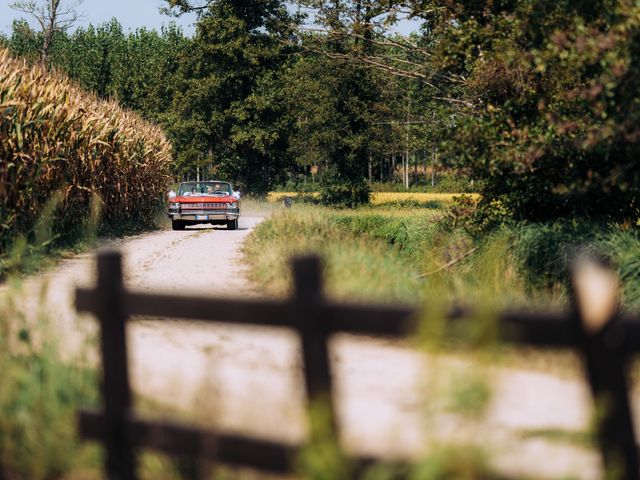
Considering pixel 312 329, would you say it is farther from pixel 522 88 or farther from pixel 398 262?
pixel 522 88

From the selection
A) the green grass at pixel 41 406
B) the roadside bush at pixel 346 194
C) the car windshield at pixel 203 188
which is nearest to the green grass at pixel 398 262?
the green grass at pixel 41 406

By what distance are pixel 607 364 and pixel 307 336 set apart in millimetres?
1151

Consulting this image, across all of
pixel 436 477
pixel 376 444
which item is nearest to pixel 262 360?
pixel 376 444

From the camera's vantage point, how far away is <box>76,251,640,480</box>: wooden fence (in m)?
3.07

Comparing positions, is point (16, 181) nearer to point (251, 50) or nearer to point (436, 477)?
point (436, 477)

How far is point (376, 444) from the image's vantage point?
15.2ft

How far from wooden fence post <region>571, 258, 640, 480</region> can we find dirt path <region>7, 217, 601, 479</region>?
0.28 metres

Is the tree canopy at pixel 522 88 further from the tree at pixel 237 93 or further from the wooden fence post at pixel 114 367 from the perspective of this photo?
the tree at pixel 237 93

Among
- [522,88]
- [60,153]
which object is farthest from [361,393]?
[60,153]

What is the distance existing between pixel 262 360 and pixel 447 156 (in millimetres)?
8267

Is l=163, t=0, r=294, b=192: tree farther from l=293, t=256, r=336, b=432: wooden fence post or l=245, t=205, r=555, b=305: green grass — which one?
l=293, t=256, r=336, b=432: wooden fence post

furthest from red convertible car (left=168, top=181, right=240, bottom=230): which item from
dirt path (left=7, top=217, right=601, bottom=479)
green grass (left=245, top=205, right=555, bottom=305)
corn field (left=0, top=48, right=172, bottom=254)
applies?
dirt path (left=7, top=217, right=601, bottom=479)

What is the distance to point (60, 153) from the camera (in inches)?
616

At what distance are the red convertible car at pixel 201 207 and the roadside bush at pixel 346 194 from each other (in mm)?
21517
